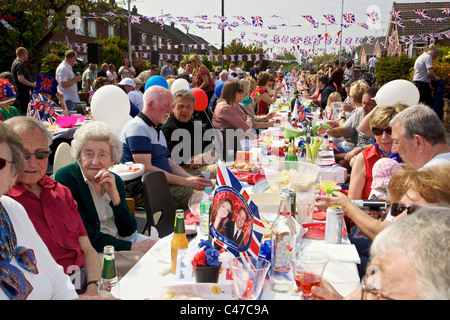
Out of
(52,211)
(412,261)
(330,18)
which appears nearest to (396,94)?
(52,211)

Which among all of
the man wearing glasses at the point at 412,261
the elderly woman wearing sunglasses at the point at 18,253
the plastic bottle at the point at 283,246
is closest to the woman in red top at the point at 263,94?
the plastic bottle at the point at 283,246

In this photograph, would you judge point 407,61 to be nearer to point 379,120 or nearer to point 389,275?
point 379,120

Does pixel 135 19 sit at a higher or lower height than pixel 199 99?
higher

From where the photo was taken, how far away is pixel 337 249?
2.03 metres

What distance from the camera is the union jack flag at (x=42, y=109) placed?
660cm

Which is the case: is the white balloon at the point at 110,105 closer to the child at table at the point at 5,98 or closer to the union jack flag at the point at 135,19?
the child at table at the point at 5,98

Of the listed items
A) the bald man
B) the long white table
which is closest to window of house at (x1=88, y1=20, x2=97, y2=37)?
the bald man

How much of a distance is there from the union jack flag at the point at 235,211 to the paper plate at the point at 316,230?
1.96 feet

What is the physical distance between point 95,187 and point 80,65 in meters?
18.8

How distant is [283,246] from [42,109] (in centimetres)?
623

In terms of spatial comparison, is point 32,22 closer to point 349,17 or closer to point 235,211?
point 349,17

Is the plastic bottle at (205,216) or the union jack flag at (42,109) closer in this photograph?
the plastic bottle at (205,216)

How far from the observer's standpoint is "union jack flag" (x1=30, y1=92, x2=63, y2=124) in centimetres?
660
